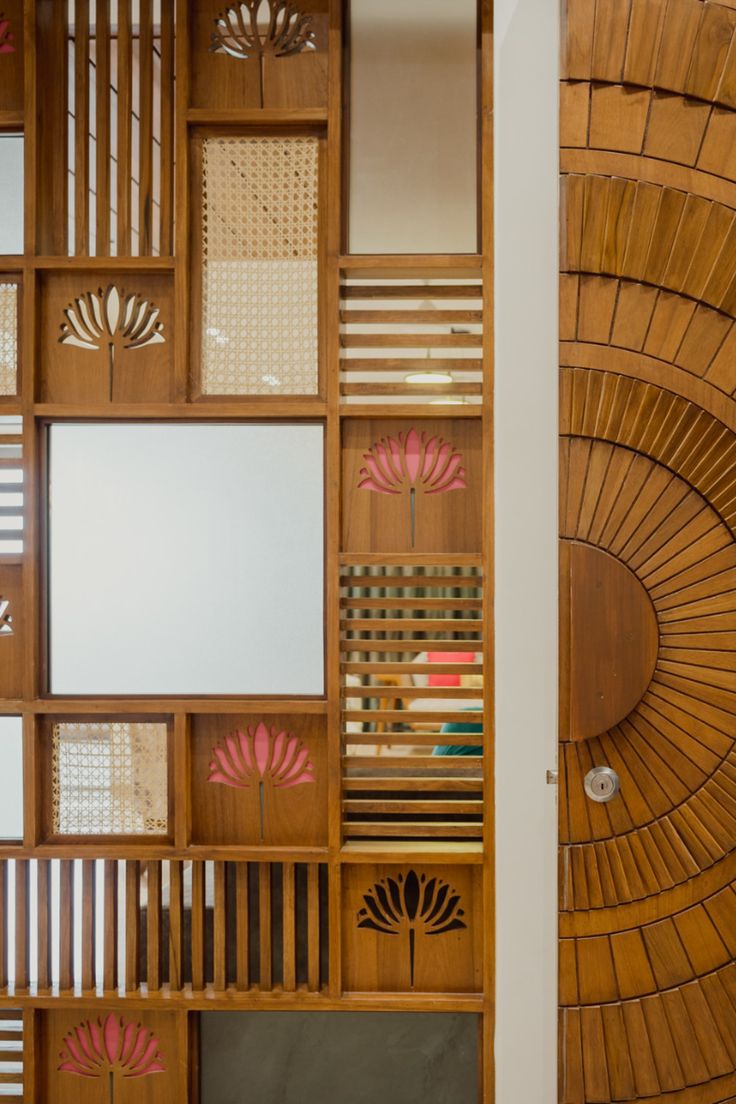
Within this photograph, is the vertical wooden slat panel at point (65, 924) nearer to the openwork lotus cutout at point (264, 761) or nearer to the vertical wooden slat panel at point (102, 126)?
the openwork lotus cutout at point (264, 761)

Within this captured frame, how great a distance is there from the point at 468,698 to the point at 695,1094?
75cm

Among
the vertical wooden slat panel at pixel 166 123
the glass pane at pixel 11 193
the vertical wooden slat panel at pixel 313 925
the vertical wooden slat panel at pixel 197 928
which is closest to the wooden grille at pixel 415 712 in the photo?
the vertical wooden slat panel at pixel 313 925

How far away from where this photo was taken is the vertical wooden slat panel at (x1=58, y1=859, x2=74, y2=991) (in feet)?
5.34

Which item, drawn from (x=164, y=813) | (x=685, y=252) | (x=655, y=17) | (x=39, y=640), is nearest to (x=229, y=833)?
(x=164, y=813)

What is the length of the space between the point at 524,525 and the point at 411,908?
840mm

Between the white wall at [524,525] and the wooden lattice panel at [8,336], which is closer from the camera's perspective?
the white wall at [524,525]

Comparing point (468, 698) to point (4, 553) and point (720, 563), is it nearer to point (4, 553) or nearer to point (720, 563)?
point (720, 563)

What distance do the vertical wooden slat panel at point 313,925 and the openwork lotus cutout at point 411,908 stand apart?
3.7 inches

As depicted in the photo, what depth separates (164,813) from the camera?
163 cm

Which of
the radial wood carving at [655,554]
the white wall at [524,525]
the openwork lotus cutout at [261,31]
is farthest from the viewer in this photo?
the openwork lotus cutout at [261,31]

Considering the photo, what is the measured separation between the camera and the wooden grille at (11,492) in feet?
5.40

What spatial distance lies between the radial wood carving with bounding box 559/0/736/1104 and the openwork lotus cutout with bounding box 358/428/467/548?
1.36 ft

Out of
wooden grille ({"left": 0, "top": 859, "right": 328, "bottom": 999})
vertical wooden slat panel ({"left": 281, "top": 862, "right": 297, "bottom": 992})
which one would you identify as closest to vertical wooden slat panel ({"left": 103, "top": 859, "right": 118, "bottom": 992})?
wooden grille ({"left": 0, "top": 859, "right": 328, "bottom": 999})

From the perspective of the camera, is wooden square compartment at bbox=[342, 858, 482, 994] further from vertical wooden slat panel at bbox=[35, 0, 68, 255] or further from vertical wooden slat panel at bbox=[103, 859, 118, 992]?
vertical wooden slat panel at bbox=[35, 0, 68, 255]
